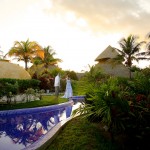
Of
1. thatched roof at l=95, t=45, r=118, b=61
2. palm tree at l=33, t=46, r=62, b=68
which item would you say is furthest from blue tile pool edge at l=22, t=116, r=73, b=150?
palm tree at l=33, t=46, r=62, b=68

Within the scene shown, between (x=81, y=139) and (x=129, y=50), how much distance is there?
29.8 meters

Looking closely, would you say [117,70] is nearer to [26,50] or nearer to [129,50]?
[129,50]

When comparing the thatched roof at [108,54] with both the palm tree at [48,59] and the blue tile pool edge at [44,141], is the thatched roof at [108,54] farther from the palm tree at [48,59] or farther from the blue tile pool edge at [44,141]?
the blue tile pool edge at [44,141]

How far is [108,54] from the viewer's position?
122 feet

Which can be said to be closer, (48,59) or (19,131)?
(19,131)

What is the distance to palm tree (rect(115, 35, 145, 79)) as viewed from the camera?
1336 inches

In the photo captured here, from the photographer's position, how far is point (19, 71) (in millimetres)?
24719

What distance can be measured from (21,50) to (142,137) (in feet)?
99.0

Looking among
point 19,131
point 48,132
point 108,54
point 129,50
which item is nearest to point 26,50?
point 108,54

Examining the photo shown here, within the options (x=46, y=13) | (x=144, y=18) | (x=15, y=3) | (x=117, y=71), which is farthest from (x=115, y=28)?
(x=117, y=71)

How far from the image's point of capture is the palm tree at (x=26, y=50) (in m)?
33.1

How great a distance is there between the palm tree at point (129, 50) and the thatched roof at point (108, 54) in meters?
1.86

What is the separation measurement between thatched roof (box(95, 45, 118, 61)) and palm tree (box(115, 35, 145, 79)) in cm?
186

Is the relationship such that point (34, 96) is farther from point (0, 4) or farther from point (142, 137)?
point (142, 137)
